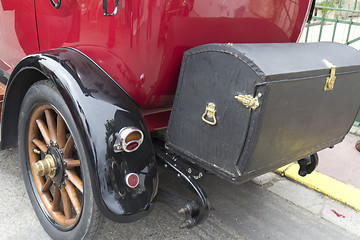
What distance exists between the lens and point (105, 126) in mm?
1596

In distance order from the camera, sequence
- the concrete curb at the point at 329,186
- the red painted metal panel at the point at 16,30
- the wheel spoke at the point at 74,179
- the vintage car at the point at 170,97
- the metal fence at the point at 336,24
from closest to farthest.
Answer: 1. the vintage car at the point at 170,97
2. the wheel spoke at the point at 74,179
3. the red painted metal panel at the point at 16,30
4. the concrete curb at the point at 329,186
5. the metal fence at the point at 336,24

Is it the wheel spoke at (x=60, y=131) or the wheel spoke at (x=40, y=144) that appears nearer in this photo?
the wheel spoke at (x=60, y=131)

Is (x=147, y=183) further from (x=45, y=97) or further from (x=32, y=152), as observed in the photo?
(x=32, y=152)

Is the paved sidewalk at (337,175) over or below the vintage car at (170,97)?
below

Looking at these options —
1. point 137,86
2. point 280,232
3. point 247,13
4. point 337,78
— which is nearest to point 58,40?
point 137,86

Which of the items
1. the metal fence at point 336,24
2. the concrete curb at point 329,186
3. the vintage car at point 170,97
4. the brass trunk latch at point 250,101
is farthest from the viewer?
the metal fence at point 336,24

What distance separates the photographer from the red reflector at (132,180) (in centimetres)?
161

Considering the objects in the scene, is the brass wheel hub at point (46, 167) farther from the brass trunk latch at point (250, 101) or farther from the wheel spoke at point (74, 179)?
the brass trunk latch at point (250, 101)

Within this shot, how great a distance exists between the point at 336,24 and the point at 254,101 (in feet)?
11.2

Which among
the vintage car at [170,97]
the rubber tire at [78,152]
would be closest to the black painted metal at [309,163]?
the vintage car at [170,97]

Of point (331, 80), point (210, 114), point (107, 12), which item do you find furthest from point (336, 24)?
point (107, 12)

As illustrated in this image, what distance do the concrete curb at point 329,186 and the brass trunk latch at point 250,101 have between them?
1.72 meters

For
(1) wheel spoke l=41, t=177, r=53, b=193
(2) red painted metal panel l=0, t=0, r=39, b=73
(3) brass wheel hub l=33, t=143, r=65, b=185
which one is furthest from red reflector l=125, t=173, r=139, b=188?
(2) red painted metal panel l=0, t=0, r=39, b=73

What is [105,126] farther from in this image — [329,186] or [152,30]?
[329,186]
